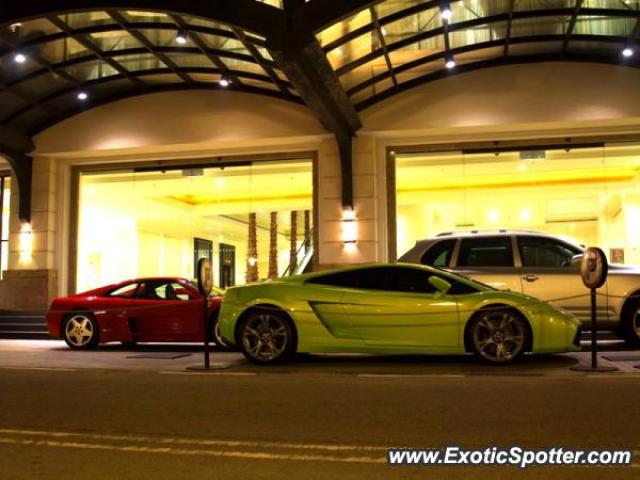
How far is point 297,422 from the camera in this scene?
5445 millimetres

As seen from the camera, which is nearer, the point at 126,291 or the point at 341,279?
the point at 341,279

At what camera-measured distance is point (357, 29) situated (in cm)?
1376

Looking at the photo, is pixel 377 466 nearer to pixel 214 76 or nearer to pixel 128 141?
pixel 214 76

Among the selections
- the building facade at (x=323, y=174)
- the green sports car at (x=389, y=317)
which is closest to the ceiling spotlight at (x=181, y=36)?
the building facade at (x=323, y=174)

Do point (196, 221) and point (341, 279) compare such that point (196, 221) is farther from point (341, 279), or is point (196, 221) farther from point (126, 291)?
point (341, 279)

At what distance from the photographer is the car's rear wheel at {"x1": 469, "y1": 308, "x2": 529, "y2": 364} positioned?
8.52 metres

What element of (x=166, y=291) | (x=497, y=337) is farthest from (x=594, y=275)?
(x=166, y=291)

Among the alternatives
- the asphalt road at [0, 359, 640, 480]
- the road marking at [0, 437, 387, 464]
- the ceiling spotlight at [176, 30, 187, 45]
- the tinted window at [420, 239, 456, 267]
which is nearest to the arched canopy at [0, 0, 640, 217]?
the ceiling spotlight at [176, 30, 187, 45]

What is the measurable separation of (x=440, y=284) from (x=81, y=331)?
7.01 meters

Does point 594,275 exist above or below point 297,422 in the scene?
above

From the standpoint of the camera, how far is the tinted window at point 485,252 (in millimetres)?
10499

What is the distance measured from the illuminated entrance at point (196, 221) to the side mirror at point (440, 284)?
10.6 metres

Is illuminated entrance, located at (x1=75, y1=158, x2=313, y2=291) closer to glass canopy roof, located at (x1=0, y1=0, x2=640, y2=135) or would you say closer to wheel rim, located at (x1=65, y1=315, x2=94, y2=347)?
glass canopy roof, located at (x1=0, y1=0, x2=640, y2=135)

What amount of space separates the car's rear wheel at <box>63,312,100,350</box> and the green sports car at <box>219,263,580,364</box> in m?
3.88
